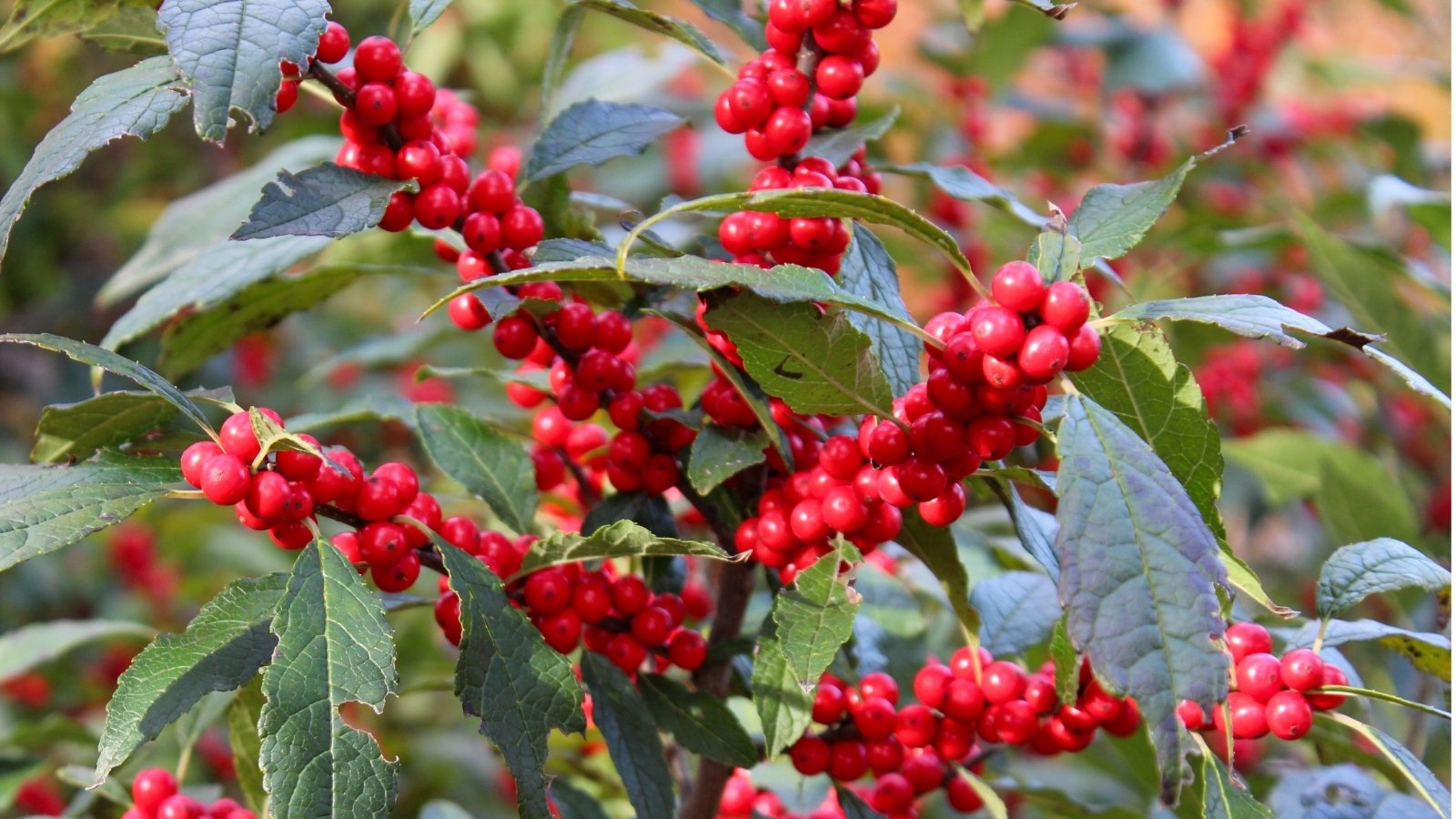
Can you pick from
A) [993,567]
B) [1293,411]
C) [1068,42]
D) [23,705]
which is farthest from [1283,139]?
[23,705]

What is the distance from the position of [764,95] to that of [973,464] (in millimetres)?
283

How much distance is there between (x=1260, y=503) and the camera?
7.56 feet

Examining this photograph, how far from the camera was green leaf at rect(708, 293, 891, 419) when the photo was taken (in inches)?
28.6

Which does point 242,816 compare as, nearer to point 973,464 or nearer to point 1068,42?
point 973,464

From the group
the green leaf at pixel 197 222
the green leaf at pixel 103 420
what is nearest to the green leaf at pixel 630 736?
the green leaf at pixel 103 420

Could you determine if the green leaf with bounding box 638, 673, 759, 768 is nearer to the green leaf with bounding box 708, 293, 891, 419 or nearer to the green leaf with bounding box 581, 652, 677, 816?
the green leaf with bounding box 581, 652, 677, 816

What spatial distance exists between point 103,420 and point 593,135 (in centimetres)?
39

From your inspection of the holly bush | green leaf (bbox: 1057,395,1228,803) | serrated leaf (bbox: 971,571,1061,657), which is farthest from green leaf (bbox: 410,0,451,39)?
serrated leaf (bbox: 971,571,1061,657)

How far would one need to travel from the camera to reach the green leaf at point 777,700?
776 mm

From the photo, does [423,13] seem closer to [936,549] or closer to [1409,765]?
[936,549]

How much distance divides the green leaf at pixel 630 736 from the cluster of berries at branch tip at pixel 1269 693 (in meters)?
0.35

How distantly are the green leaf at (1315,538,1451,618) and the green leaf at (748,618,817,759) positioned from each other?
368 millimetres

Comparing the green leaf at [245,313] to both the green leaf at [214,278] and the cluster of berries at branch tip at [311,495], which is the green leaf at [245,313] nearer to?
the green leaf at [214,278]

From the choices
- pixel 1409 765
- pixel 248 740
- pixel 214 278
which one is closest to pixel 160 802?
pixel 248 740
